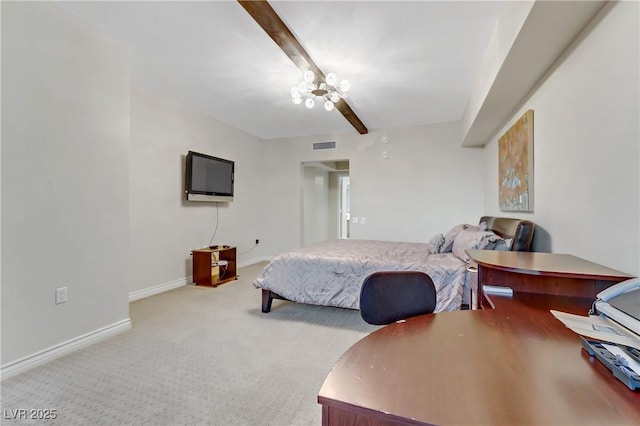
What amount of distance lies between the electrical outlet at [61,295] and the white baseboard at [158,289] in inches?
51.6

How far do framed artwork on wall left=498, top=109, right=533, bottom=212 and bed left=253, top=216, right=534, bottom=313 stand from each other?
226 millimetres

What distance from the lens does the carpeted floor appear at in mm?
1570

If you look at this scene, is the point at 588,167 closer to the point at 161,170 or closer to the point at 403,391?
the point at 403,391

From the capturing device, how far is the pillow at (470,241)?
2389 mm

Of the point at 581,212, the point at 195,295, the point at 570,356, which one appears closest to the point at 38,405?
the point at 195,295

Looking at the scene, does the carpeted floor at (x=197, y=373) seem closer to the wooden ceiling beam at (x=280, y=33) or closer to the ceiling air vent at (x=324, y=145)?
the wooden ceiling beam at (x=280, y=33)

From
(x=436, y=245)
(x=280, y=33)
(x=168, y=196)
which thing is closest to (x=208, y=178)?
(x=168, y=196)

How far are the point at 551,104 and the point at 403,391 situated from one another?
241 centimetres

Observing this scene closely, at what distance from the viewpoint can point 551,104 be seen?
2111mm

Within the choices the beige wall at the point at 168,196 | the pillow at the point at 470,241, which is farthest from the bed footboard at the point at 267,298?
the pillow at the point at 470,241

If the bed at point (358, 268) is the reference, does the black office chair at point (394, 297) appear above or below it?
above

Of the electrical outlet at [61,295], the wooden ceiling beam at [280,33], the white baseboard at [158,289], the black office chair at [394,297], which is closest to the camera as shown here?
the black office chair at [394,297]

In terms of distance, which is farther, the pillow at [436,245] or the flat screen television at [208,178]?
the flat screen television at [208,178]

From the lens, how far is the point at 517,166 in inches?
110
